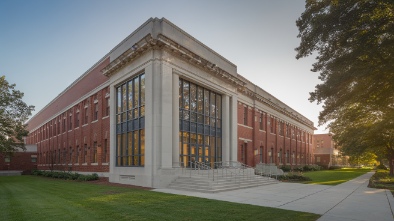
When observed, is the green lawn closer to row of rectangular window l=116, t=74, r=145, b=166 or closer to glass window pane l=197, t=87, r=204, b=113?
glass window pane l=197, t=87, r=204, b=113

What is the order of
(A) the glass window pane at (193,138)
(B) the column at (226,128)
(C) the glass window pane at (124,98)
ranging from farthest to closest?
(B) the column at (226,128)
(C) the glass window pane at (124,98)
(A) the glass window pane at (193,138)

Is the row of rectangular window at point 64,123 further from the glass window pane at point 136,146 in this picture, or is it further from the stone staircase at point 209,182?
the stone staircase at point 209,182

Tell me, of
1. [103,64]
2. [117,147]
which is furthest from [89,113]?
[117,147]

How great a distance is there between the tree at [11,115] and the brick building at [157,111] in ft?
16.1

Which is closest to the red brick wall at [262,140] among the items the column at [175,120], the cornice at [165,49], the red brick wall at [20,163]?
the cornice at [165,49]

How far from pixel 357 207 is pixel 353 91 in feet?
15.7

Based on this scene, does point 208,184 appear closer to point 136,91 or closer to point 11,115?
point 136,91

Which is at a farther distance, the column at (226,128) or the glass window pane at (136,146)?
the column at (226,128)

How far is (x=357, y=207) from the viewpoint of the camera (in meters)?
12.4

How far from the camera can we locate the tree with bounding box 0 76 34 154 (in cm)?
3303

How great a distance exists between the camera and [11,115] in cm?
3453

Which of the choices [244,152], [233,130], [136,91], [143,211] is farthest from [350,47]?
[244,152]

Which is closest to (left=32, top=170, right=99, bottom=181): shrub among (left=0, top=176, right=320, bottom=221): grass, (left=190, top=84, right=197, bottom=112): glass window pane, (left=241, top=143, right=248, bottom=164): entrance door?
(left=190, top=84, right=197, bottom=112): glass window pane

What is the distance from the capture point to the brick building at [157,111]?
1981cm
